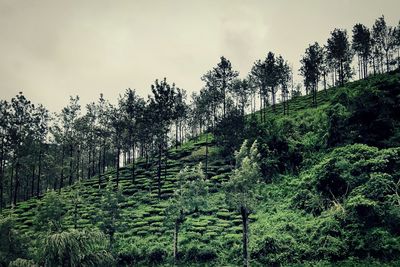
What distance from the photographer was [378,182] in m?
37.6

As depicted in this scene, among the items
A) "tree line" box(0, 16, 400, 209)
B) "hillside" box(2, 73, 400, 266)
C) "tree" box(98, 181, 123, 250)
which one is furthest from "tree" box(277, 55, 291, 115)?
"tree" box(98, 181, 123, 250)

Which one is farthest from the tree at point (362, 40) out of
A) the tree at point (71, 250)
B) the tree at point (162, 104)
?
the tree at point (71, 250)

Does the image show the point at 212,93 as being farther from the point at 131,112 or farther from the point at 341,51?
the point at 341,51

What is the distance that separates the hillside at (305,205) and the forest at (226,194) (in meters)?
0.15

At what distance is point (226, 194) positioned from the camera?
3862 centimetres

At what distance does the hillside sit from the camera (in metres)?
35.9

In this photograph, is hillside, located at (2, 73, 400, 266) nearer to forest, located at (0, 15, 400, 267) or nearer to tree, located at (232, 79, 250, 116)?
forest, located at (0, 15, 400, 267)

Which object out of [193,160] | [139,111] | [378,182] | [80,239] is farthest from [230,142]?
[80,239]

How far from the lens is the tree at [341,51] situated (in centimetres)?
9850

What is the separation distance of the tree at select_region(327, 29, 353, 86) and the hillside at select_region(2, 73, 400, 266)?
123ft

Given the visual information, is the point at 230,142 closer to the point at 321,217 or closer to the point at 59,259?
the point at 321,217

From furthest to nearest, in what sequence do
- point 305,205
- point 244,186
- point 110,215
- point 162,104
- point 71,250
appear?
1. point 162,104
2. point 110,215
3. point 305,205
4. point 244,186
5. point 71,250

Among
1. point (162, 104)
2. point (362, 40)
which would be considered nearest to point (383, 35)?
point (362, 40)

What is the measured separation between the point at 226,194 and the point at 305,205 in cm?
1212
